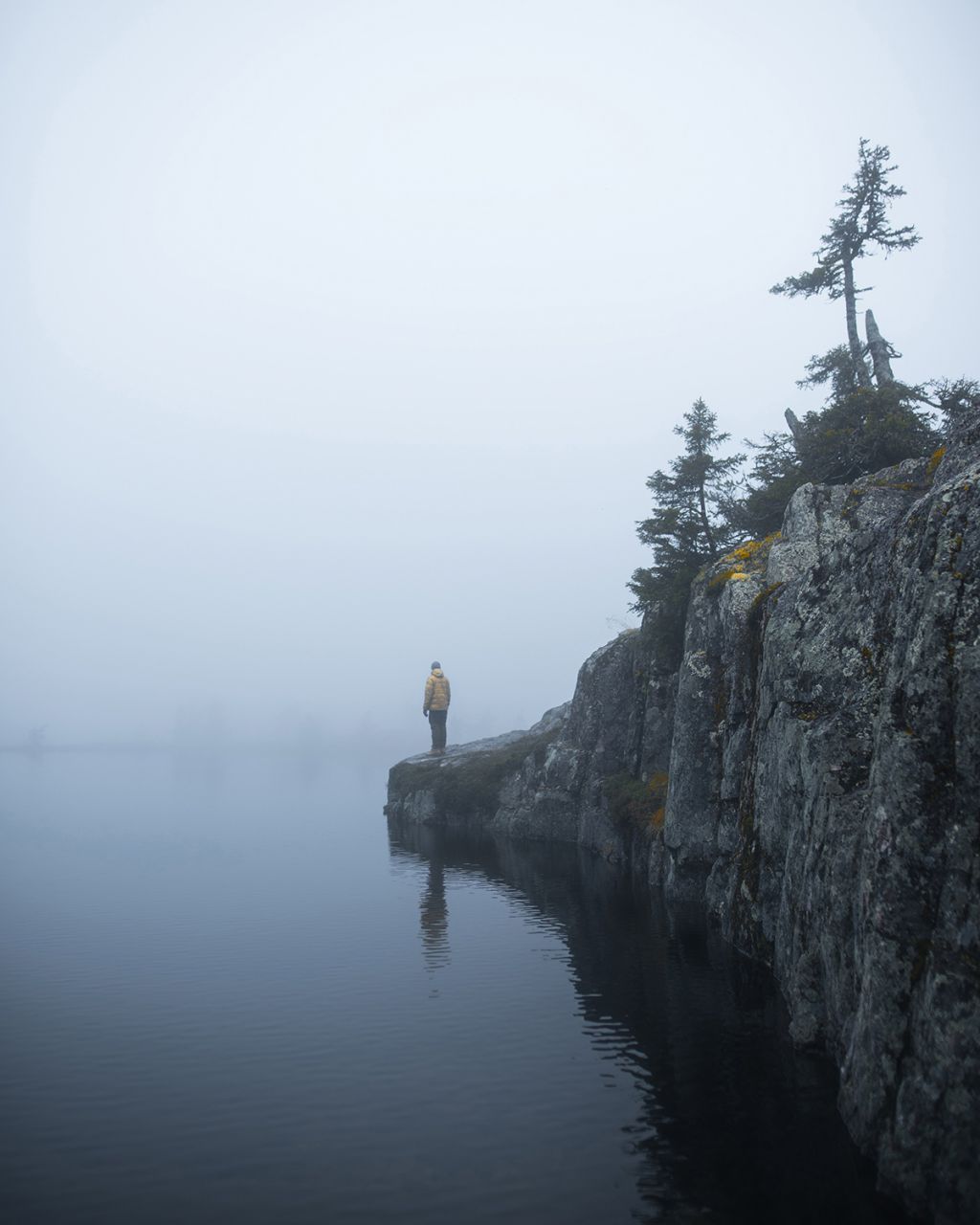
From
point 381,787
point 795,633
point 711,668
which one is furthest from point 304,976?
point 381,787

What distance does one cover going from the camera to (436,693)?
62.7m

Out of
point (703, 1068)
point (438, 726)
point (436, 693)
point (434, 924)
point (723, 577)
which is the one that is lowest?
point (703, 1068)

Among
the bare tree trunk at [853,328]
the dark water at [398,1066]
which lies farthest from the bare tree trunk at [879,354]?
the dark water at [398,1066]

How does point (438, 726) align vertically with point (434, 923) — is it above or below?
above

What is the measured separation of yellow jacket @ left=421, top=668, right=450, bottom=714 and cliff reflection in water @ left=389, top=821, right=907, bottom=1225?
3111 cm

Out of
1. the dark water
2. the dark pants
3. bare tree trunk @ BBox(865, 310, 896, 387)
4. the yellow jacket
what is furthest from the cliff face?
the dark pants

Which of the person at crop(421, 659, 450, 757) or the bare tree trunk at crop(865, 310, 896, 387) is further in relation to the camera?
the person at crop(421, 659, 450, 757)

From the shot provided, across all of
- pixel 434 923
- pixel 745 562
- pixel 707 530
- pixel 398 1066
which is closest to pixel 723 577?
pixel 745 562

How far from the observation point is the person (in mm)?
62531

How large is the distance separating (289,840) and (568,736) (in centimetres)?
1771

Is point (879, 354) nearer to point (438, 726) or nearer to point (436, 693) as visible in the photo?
point (436, 693)

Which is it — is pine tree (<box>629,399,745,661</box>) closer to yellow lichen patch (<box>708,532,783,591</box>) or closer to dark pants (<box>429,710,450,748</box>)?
yellow lichen patch (<box>708,532,783,591</box>)

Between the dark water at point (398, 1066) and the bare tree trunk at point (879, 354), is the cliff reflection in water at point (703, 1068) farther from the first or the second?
the bare tree trunk at point (879, 354)

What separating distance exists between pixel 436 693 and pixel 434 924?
3548 cm
